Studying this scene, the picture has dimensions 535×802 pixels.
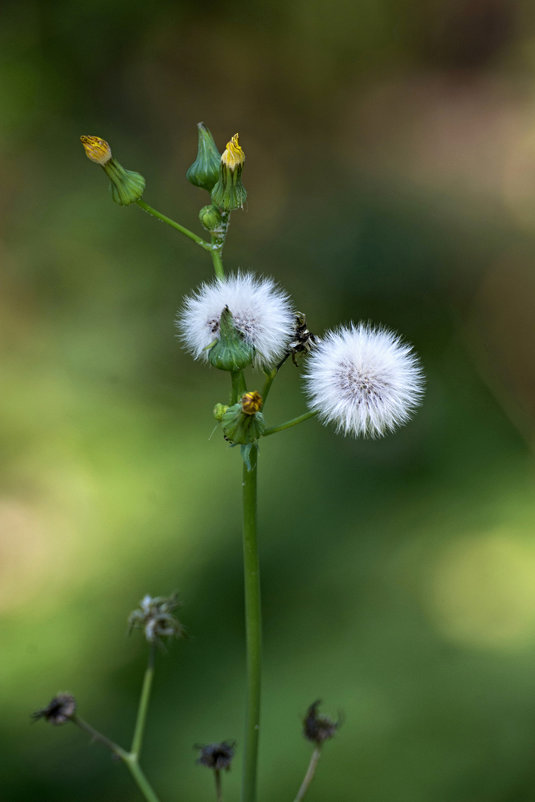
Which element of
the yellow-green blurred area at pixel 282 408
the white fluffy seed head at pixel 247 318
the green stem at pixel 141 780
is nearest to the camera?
the white fluffy seed head at pixel 247 318

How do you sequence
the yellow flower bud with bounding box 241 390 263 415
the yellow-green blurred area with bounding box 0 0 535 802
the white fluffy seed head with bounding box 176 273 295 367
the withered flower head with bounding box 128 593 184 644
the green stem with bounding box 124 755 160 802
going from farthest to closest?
the yellow-green blurred area with bounding box 0 0 535 802 < the withered flower head with bounding box 128 593 184 644 < the green stem with bounding box 124 755 160 802 < the white fluffy seed head with bounding box 176 273 295 367 < the yellow flower bud with bounding box 241 390 263 415

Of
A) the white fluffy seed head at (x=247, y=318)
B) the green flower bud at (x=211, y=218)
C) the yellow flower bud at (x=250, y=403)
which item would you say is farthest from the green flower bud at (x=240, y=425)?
the green flower bud at (x=211, y=218)

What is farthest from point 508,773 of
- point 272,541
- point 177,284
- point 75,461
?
point 177,284

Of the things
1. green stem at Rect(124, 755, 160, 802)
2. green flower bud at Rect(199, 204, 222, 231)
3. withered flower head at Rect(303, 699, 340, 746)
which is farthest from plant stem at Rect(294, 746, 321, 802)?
green flower bud at Rect(199, 204, 222, 231)

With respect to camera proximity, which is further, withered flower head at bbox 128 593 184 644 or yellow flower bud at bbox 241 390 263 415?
withered flower head at bbox 128 593 184 644

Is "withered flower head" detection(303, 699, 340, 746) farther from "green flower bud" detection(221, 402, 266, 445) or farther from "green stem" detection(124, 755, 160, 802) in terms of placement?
"green flower bud" detection(221, 402, 266, 445)

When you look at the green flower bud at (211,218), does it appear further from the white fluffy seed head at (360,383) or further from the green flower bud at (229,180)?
the white fluffy seed head at (360,383)
